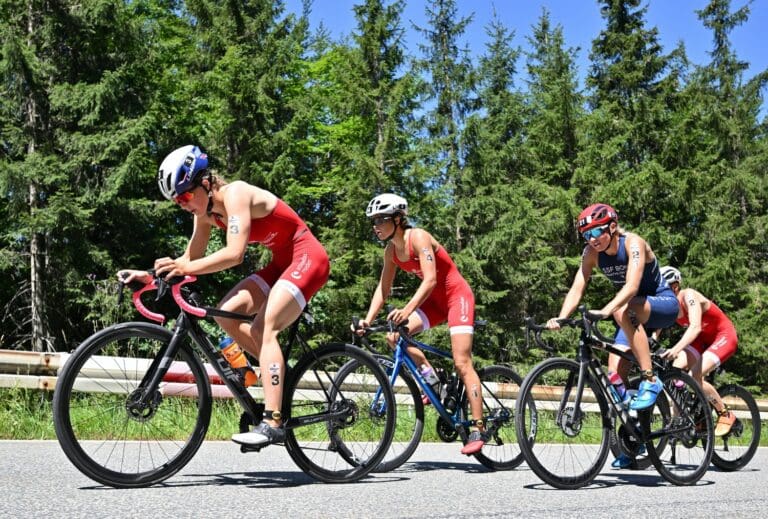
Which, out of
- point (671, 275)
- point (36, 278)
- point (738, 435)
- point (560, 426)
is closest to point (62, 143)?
point (36, 278)

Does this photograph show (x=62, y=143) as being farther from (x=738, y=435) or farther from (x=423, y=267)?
(x=738, y=435)

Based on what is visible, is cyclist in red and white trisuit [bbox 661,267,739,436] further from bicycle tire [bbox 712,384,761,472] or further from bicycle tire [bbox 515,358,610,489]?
bicycle tire [bbox 515,358,610,489]

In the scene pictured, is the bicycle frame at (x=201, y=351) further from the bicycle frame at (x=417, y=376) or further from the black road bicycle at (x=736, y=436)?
the black road bicycle at (x=736, y=436)

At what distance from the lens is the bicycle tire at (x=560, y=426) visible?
217 inches

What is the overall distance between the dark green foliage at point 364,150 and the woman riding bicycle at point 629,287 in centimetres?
1663

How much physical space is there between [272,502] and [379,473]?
6.61 ft

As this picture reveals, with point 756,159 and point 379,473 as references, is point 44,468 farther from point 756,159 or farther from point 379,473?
point 756,159

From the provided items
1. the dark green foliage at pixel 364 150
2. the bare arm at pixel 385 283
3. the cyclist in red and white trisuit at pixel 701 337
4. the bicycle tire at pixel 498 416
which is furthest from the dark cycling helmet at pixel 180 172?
the dark green foliage at pixel 364 150

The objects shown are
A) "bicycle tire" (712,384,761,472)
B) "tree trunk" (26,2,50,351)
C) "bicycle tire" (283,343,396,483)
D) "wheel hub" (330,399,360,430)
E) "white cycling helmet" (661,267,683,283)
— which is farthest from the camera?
"tree trunk" (26,2,50,351)

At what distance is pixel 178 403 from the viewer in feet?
15.4

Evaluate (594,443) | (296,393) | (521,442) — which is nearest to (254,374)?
(296,393)

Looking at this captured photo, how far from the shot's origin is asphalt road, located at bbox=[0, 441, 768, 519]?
149 inches

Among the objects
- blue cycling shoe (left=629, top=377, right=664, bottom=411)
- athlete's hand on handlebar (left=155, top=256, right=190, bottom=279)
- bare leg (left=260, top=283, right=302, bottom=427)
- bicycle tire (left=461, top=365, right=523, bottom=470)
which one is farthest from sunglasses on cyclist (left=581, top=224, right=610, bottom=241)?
athlete's hand on handlebar (left=155, top=256, right=190, bottom=279)

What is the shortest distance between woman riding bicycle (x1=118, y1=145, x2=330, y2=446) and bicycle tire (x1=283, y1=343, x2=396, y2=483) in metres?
0.26
